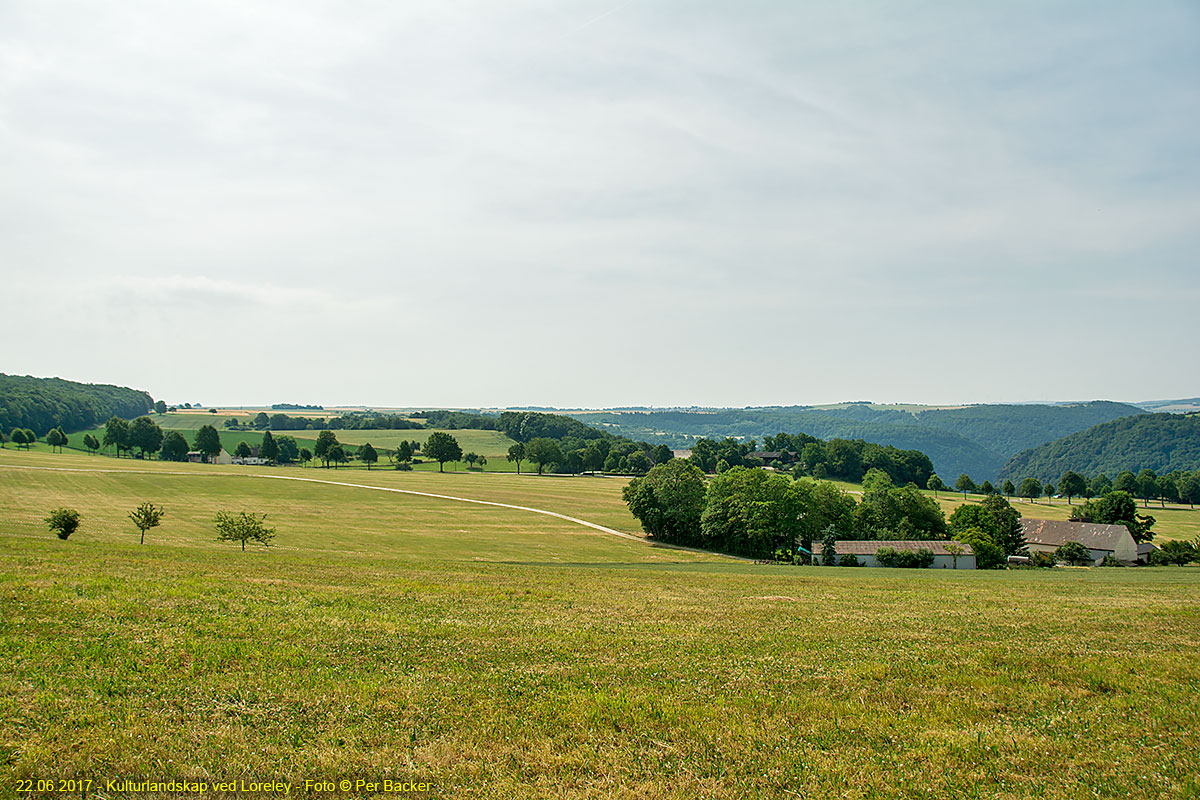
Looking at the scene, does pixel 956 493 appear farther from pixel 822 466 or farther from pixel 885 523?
pixel 885 523

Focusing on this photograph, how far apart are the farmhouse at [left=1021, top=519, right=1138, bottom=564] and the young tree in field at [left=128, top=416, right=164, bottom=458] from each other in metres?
181

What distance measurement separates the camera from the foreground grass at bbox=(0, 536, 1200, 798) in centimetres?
856

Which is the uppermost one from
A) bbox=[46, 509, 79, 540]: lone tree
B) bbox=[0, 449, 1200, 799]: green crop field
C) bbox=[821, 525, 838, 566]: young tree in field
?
bbox=[0, 449, 1200, 799]: green crop field

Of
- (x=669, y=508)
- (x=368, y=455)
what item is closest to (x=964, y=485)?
(x=669, y=508)

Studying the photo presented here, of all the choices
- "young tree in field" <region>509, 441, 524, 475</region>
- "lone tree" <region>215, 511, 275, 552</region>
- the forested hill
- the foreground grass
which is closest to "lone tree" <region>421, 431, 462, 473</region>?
"young tree in field" <region>509, 441, 524, 475</region>

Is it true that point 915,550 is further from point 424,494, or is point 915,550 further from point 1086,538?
point 424,494

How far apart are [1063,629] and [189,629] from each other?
24.0 meters

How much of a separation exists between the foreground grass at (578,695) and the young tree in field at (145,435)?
158m

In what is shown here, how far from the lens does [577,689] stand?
1184cm

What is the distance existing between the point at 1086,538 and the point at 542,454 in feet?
391

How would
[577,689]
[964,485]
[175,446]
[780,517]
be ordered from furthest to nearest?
[964,485]
[175,446]
[780,517]
[577,689]

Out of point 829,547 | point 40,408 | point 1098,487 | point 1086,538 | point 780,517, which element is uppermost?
point 40,408

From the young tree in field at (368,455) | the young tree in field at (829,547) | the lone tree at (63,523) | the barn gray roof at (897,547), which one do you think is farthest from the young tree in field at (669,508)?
the young tree in field at (368,455)

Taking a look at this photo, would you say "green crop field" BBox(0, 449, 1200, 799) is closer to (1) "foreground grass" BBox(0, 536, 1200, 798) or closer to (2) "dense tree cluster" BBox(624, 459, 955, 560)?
(1) "foreground grass" BBox(0, 536, 1200, 798)
